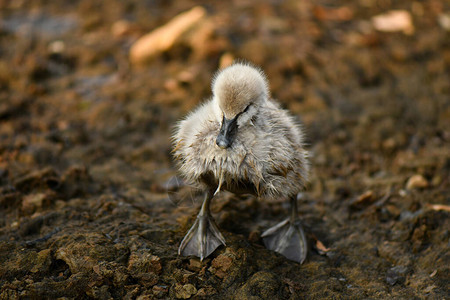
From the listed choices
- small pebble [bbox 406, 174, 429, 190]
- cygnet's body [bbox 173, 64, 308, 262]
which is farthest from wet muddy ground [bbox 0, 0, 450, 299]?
cygnet's body [bbox 173, 64, 308, 262]

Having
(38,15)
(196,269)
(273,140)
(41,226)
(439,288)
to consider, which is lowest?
(439,288)

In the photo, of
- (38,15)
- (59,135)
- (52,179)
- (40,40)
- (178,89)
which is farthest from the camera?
(38,15)

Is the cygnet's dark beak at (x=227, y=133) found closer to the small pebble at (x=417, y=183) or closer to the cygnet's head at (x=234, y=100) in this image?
the cygnet's head at (x=234, y=100)

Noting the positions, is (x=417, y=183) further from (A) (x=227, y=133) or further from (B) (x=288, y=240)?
(A) (x=227, y=133)

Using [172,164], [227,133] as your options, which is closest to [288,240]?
[227,133]

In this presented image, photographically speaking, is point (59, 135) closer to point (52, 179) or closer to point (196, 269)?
point (52, 179)

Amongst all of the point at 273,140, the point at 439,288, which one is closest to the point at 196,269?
the point at 273,140

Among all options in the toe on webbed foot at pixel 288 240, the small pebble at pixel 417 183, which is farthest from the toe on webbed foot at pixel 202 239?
the small pebble at pixel 417 183
